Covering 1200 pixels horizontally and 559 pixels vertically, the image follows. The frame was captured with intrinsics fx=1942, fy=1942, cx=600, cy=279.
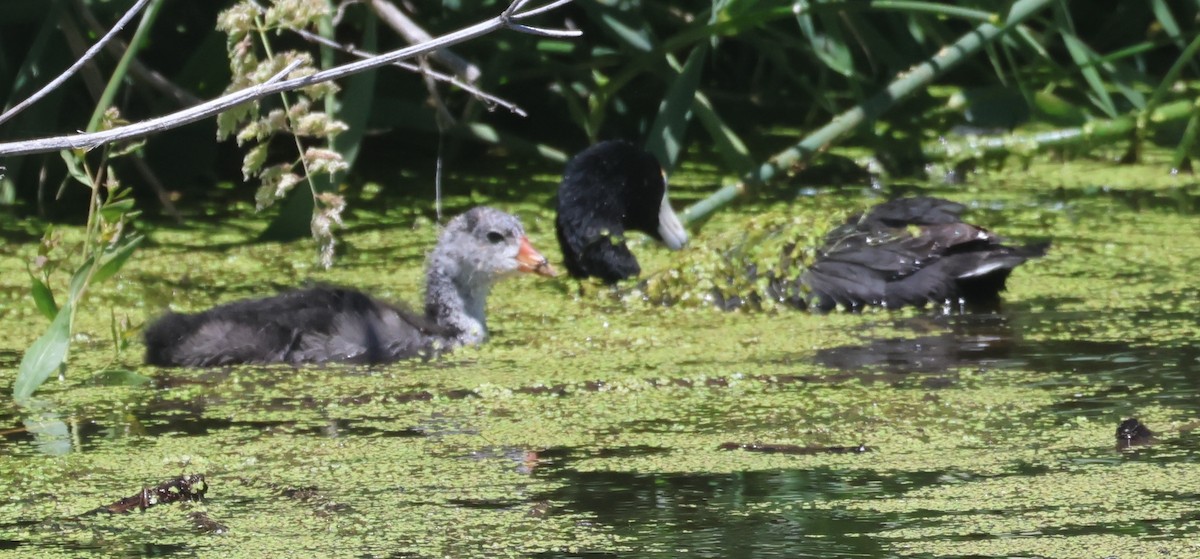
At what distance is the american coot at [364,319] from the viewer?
17.2 feet

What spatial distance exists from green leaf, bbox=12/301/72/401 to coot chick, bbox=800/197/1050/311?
2490mm

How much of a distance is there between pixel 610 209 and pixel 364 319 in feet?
5.86

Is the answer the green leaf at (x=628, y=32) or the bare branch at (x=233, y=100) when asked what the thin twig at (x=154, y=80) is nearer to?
the green leaf at (x=628, y=32)

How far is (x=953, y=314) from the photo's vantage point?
19.7 ft

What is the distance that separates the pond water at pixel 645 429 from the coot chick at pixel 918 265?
0.35ft

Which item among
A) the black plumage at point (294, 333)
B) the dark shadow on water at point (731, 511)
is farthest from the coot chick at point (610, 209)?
the dark shadow on water at point (731, 511)

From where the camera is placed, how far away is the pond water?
3.45 meters

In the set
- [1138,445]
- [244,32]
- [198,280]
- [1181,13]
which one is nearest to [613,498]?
[1138,445]

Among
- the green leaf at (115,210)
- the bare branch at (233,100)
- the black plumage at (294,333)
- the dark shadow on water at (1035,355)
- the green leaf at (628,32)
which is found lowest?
the dark shadow on water at (1035,355)

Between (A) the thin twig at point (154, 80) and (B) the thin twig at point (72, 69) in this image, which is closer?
(B) the thin twig at point (72, 69)

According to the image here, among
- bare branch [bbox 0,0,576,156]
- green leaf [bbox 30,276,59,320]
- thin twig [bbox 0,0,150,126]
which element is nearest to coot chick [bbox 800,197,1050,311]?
green leaf [bbox 30,276,59,320]

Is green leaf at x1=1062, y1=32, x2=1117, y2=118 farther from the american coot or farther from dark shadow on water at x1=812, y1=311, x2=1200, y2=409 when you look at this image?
the american coot

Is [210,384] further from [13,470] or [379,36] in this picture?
[379,36]

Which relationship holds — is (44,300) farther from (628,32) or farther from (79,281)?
(628,32)
